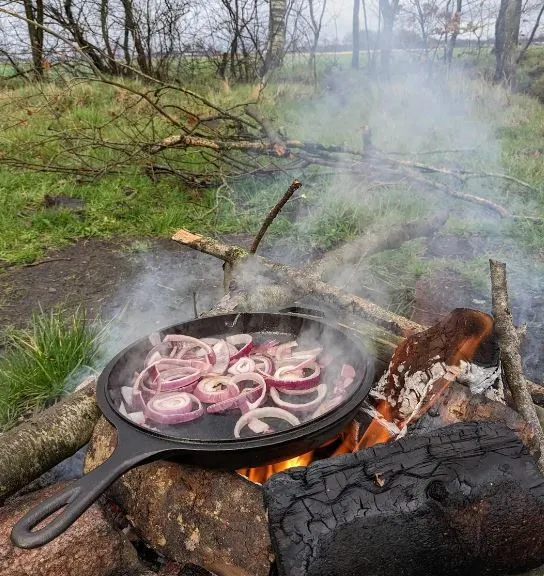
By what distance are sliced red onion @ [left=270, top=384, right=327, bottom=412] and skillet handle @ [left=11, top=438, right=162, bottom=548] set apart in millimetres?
720

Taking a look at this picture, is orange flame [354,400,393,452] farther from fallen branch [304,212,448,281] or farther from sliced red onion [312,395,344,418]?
fallen branch [304,212,448,281]

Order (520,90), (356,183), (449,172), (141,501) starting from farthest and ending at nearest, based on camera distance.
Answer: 1. (520,90)
2. (356,183)
3. (449,172)
4. (141,501)

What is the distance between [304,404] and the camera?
7.55ft

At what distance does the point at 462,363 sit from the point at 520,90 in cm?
1520

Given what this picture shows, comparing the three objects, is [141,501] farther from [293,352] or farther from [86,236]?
[86,236]

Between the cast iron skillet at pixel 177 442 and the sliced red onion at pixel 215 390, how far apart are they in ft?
0.33

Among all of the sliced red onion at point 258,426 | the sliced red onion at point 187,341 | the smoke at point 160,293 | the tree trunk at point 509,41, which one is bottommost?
the smoke at point 160,293

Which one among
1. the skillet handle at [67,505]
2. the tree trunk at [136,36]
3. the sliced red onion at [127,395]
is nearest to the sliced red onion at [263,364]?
the sliced red onion at [127,395]

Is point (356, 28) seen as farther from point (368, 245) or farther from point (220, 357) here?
point (220, 357)

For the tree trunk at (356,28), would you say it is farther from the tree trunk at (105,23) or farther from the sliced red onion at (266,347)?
the sliced red onion at (266,347)

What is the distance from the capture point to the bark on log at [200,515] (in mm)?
1939

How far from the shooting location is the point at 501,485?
1.76 m

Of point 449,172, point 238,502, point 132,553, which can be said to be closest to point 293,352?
point 238,502

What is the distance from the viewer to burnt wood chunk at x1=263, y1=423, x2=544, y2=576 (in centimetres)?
170
